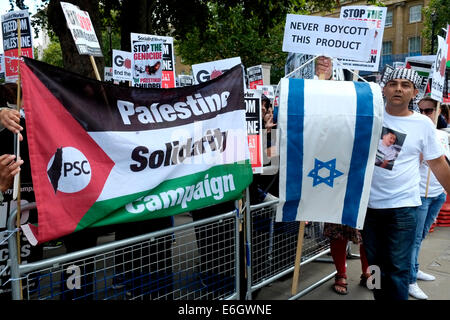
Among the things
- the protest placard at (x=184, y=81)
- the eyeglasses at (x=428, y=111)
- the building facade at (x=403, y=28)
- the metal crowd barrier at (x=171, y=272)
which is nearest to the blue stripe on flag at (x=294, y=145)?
the metal crowd barrier at (x=171, y=272)

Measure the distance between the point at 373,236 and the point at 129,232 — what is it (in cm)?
206

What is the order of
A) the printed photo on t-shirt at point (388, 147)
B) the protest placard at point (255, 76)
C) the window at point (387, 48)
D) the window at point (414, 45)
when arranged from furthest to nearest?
the window at point (387, 48), the window at point (414, 45), the protest placard at point (255, 76), the printed photo on t-shirt at point (388, 147)

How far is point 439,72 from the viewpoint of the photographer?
4.34m

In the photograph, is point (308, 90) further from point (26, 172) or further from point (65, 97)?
point (26, 172)

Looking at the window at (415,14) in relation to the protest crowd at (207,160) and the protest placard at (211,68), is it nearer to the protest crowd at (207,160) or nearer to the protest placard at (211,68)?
the protest placard at (211,68)

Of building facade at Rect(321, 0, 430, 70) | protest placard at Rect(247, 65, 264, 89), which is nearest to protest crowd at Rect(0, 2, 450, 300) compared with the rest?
protest placard at Rect(247, 65, 264, 89)

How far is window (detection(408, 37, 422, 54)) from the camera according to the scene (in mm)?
36281

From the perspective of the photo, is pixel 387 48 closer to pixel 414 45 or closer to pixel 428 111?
pixel 414 45

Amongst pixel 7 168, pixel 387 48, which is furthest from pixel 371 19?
pixel 387 48

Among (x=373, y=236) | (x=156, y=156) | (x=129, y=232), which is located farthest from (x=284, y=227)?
(x=156, y=156)

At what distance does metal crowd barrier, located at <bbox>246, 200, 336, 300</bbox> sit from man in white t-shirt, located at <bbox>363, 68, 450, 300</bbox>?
2.76 ft

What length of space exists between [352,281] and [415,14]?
1545 inches

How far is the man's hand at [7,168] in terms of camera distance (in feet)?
6.77

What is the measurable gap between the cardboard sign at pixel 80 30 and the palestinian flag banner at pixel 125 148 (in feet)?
2.80
